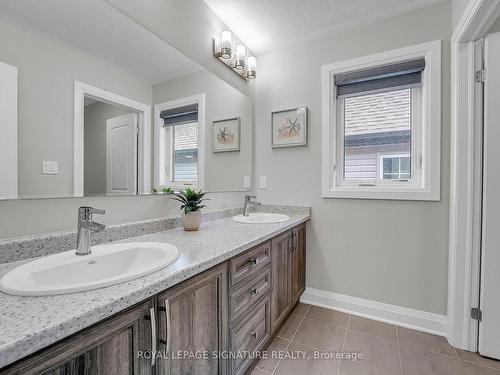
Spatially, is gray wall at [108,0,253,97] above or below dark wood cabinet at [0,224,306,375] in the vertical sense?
above

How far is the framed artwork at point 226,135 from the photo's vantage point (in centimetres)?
194

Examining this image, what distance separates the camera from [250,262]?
4.09 feet

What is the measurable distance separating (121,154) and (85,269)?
564mm

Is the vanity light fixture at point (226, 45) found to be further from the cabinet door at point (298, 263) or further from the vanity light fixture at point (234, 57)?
the cabinet door at point (298, 263)

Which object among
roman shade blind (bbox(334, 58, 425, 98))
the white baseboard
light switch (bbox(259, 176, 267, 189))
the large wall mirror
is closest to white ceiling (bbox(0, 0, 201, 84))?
the large wall mirror

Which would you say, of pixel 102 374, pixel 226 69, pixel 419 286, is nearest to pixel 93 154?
pixel 102 374

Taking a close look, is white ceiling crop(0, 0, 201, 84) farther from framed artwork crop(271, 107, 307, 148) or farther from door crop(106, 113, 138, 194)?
framed artwork crop(271, 107, 307, 148)

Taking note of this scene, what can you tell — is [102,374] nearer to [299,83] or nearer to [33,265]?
[33,265]

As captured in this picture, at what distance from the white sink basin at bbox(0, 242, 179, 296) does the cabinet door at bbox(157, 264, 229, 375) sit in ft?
0.43

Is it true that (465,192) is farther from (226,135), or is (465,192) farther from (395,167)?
(226,135)

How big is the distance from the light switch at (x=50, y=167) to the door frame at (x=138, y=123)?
0.06 meters

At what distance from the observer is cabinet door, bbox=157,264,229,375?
769 mm

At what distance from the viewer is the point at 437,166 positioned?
167cm

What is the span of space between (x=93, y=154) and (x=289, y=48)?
74.9 inches
